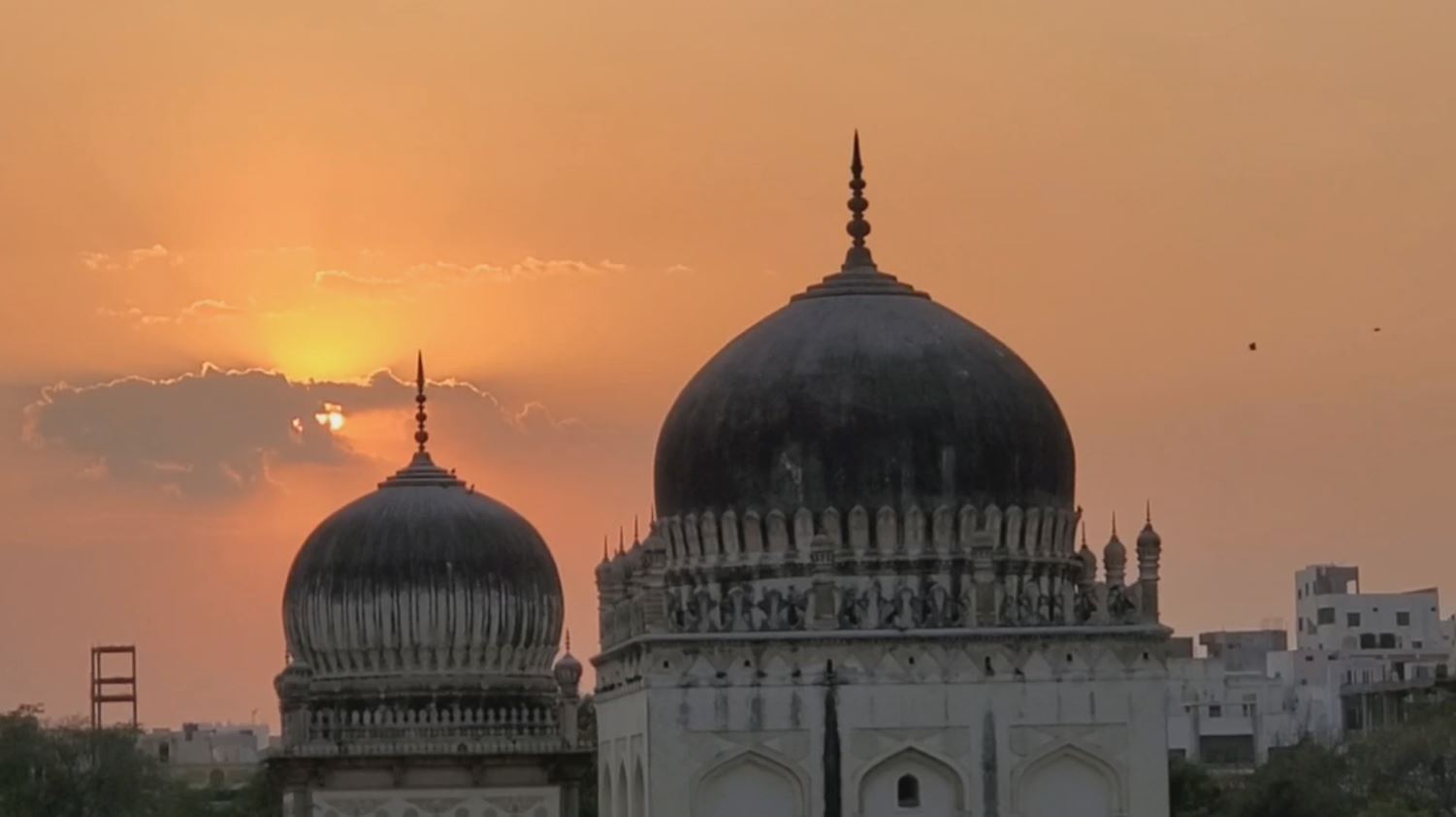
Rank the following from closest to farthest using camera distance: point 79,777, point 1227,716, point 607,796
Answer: point 607,796
point 79,777
point 1227,716

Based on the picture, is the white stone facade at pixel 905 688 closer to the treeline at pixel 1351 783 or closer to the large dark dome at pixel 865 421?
the large dark dome at pixel 865 421

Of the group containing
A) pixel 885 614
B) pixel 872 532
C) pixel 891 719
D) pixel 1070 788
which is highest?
pixel 872 532

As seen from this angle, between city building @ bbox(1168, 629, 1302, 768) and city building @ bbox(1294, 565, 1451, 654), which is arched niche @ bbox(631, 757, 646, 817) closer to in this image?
city building @ bbox(1168, 629, 1302, 768)

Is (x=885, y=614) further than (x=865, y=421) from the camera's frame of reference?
No

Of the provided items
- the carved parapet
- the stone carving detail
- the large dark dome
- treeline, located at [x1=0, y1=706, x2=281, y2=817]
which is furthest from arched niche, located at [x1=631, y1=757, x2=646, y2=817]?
treeline, located at [x1=0, y1=706, x2=281, y2=817]

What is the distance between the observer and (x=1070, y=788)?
38.2 m

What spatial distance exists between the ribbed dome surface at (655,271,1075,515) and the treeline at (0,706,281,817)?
117 ft

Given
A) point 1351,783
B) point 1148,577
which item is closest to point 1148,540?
point 1148,577

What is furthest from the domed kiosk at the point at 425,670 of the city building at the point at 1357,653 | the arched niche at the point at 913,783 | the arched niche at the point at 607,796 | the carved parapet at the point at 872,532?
the city building at the point at 1357,653

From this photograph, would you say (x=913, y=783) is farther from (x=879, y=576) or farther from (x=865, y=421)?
(x=865, y=421)

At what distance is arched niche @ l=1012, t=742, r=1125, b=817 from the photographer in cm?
3816

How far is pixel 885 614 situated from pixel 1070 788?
2395 millimetres

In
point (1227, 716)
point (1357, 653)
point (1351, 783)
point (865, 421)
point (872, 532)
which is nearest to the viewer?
point (872, 532)

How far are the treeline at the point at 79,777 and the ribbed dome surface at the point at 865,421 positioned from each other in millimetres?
35690
